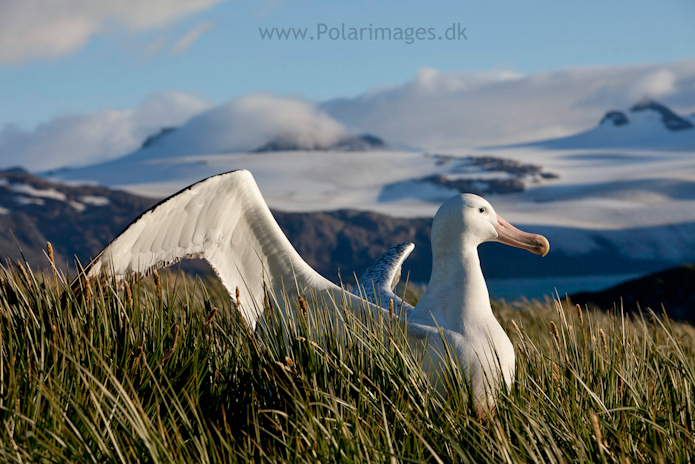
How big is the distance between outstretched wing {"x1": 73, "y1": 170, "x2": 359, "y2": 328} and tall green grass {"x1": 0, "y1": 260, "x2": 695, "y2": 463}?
486mm

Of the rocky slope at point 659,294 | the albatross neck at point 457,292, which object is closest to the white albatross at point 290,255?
the albatross neck at point 457,292

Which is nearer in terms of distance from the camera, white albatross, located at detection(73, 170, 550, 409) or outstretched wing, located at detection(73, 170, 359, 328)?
white albatross, located at detection(73, 170, 550, 409)

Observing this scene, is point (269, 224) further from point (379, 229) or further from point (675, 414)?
point (379, 229)

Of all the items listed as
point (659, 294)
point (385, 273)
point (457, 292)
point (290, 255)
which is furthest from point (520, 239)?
point (659, 294)

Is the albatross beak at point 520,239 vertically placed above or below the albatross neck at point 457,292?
above

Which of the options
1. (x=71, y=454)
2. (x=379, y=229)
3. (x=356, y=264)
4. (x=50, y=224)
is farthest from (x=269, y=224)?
Answer: (x=50, y=224)

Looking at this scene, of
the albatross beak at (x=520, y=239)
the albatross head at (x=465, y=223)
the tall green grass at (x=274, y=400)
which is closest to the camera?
the tall green grass at (x=274, y=400)

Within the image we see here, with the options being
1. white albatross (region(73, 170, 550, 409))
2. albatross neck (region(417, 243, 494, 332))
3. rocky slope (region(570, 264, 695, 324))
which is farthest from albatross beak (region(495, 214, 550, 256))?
rocky slope (region(570, 264, 695, 324))

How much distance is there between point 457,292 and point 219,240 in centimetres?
173

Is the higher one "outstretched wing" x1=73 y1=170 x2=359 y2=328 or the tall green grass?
"outstretched wing" x1=73 y1=170 x2=359 y2=328

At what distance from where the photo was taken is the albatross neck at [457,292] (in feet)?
10.1

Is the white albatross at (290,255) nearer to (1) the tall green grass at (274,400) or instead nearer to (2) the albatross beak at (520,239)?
(2) the albatross beak at (520,239)

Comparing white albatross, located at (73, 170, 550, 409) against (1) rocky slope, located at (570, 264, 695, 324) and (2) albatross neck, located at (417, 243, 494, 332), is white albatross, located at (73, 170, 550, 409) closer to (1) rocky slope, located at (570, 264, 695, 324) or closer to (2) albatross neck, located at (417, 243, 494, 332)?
(2) albatross neck, located at (417, 243, 494, 332)

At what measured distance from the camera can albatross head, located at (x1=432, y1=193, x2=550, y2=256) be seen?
320cm
